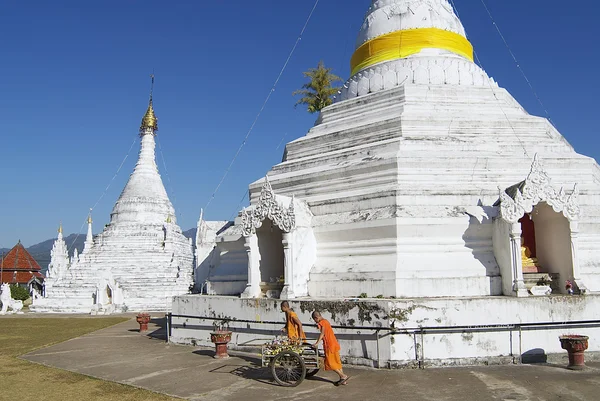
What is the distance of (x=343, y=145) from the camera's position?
52.6 ft

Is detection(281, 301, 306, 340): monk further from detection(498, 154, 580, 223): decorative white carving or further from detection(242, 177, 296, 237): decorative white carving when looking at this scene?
detection(498, 154, 580, 223): decorative white carving

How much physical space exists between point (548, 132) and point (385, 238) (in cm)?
652

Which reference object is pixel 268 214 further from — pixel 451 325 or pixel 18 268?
pixel 18 268

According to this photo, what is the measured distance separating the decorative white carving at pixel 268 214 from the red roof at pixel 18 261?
49063 mm

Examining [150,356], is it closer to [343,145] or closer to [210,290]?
[210,290]

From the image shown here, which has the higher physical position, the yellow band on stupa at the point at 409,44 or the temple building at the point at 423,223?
the yellow band on stupa at the point at 409,44

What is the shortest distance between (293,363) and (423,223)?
4872 millimetres

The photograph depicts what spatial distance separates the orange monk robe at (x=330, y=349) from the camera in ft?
29.9

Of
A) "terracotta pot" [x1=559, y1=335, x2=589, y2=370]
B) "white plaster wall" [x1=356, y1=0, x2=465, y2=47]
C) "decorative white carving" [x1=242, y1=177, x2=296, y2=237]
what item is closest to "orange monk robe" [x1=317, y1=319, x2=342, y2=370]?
"decorative white carving" [x1=242, y1=177, x2=296, y2=237]

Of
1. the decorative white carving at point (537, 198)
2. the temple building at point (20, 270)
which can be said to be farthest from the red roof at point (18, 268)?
the decorative white carving at point (537, 198)

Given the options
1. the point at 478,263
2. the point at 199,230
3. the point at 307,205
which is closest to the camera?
the point at 478,263

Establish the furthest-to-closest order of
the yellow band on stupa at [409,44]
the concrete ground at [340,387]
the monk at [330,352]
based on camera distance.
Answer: the yellow band on stupa at [409,44] < the monk at [330,352] < the concrete ground at [340,387]

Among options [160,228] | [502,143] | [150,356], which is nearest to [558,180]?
[502,143]

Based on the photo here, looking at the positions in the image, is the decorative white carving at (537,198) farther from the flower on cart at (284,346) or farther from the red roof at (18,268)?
the red roof at (18,268)
